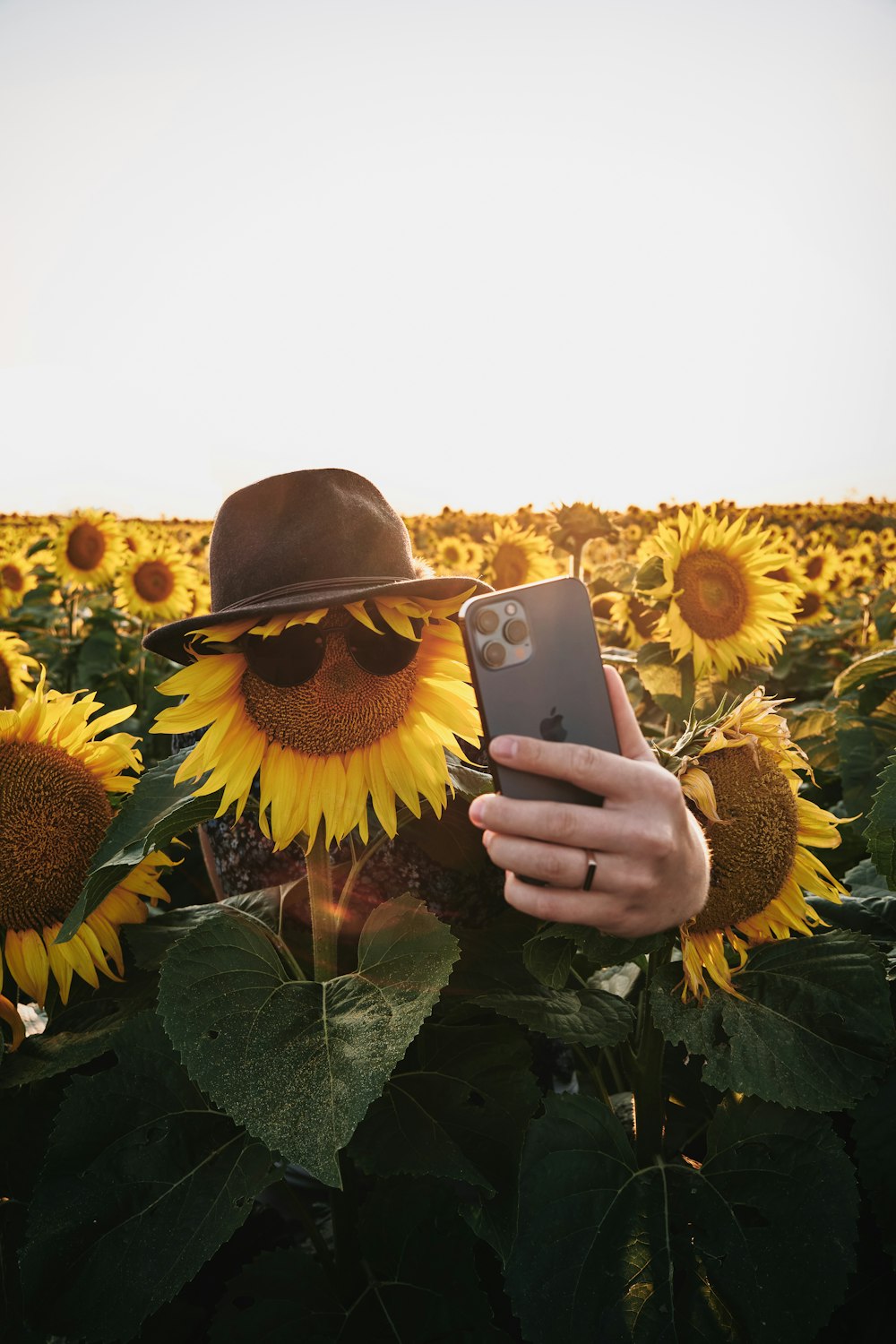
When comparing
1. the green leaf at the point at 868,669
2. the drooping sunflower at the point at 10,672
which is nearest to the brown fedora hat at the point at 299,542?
the green leaf at the point at 868,669

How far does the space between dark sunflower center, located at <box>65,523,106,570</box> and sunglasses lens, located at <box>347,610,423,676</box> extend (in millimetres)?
6082

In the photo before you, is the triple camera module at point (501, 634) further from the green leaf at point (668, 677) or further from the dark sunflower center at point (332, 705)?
the green leaf at point (668, 677)

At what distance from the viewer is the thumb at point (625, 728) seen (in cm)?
115

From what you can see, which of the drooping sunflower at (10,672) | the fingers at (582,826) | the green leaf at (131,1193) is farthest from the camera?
the drooping sunflower at (10,672)

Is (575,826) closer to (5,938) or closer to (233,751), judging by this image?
(233,751)

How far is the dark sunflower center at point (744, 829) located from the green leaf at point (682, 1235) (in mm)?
384

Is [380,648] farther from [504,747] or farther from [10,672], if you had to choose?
[10,672]

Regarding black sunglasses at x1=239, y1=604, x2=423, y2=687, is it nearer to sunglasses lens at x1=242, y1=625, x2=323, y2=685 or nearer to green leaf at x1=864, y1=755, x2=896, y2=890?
sunglasses lens at x1=242, y1=625, x2=323, y2=685

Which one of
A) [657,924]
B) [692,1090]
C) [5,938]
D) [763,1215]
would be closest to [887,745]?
[692,1090]

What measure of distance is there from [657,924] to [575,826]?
206 millimetres

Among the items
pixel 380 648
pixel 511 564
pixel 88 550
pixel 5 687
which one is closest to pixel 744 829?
pixel 380 648

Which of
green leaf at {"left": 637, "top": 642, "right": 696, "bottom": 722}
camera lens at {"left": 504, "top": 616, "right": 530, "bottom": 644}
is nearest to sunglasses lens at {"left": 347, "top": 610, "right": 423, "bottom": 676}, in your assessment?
camera lens at {"left": 504, "top": 616, "right": 530, "bottom": 644}

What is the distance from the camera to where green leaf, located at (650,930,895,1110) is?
132 cm

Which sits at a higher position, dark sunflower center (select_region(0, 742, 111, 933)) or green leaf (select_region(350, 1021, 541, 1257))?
dark sunflower center (select_region(0, 742, 111, 933))
